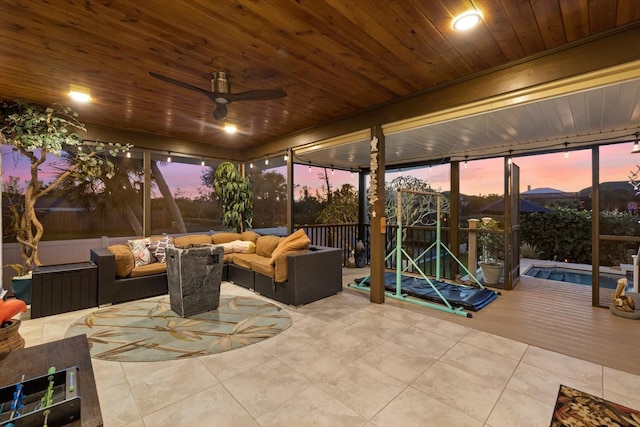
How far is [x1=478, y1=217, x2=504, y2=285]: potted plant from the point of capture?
5.07 metres

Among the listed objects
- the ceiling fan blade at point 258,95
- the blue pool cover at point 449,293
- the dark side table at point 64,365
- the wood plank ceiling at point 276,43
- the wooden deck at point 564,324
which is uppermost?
the wood plank ceiling at point 276,43

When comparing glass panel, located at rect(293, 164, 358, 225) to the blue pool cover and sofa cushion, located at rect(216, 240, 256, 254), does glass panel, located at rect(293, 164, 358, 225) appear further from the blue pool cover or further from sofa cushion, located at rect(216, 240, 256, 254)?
the blue pool cover

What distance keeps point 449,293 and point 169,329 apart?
3763mm

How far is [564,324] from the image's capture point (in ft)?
11.1

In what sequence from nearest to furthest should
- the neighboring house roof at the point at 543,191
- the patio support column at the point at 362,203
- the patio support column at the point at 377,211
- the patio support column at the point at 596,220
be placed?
1. the patio support column at the point at 596,220
2. the patio support column at the point at 377,211
3. the neighboring house roof at the point at 543,191
4. the patio support column at the point at 362,203

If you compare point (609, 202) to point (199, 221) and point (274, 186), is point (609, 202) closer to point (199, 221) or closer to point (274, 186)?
point (274, 186)

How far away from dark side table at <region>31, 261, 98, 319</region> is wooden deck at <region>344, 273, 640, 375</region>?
159 inches

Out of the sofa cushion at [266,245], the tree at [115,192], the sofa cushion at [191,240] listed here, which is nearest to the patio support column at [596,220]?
the sofa cushion at [266,245]

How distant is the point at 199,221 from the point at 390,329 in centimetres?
491

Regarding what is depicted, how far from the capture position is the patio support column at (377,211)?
408 cm

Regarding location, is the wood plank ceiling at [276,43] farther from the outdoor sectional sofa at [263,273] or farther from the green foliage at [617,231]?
the green foliage at [617,231]

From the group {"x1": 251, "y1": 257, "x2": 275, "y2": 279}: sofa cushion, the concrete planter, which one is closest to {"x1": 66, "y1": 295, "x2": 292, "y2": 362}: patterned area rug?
{"x1": 251, "y1": 257, "x2": 275, "y2": 279}: sofa cushion

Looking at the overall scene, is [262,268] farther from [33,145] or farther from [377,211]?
[33,145]

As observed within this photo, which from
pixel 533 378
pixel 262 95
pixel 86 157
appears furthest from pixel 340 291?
pixel 86 157
